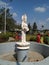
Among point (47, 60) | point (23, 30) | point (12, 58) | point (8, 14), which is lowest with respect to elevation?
point (12, 58)

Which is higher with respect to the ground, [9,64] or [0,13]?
[0,13]

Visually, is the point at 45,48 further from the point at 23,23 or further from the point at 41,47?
the point at 23,23

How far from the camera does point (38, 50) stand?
12484 millimetres

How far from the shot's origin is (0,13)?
230 ft

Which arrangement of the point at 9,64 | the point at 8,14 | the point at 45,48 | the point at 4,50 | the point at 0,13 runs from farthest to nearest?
the point at 8,14 → the point at 0,13 → the point at 4,50 → the point at 45,48 → the point at 9,64

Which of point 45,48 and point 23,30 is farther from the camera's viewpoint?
point 45,48

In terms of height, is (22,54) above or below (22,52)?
below

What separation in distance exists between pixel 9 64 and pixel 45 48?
19.3ft

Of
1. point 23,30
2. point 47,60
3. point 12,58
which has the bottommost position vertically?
point 12,58

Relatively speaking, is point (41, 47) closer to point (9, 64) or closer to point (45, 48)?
point (45, 48)

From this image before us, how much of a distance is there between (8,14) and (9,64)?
70.4 metres

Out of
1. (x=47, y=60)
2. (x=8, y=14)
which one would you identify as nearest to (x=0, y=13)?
(x=8, y=14)

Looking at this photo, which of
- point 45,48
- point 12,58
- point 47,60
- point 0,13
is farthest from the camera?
point 0,13

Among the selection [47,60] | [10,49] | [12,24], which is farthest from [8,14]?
[47,60]
